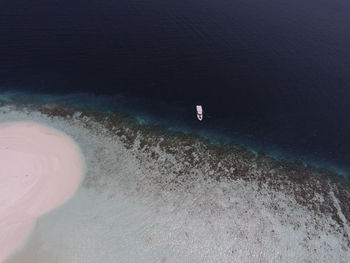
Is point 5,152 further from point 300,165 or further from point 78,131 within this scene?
point 300,165

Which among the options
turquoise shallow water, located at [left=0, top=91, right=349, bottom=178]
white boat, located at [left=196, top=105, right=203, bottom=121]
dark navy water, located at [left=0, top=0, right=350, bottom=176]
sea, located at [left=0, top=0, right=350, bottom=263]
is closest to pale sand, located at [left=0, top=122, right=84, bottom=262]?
sea, located at [left=0, top=0, right=350, bottom=263]

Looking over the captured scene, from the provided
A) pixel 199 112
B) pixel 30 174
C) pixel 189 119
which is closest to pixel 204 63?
pixel 199 112

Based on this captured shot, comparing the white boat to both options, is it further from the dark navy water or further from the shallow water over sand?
the shallow water over sand

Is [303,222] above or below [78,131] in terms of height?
below

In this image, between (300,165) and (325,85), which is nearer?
(300,165)

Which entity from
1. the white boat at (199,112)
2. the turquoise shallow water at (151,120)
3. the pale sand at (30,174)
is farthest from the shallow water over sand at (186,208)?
the white boat at (199,112)

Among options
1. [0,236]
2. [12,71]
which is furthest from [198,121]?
[12,71]
